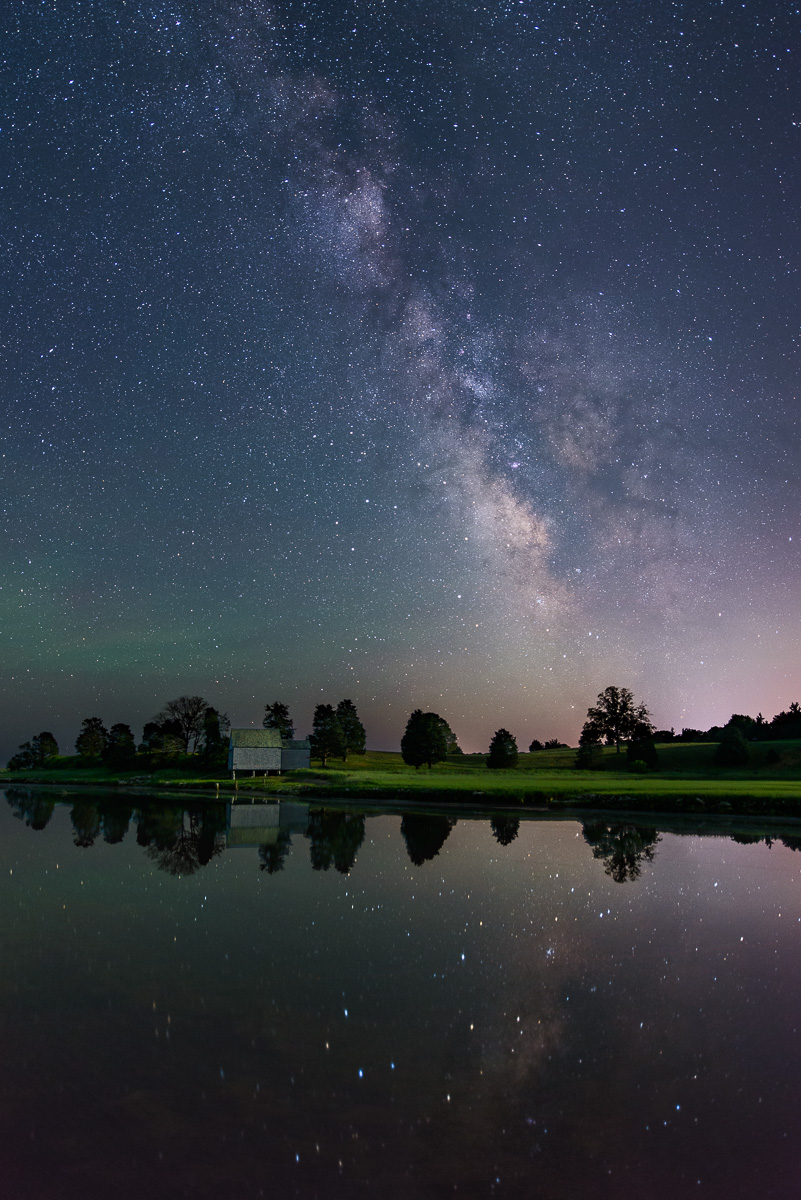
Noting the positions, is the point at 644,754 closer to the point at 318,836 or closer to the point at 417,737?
the point at 417,737

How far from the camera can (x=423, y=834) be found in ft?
99.9

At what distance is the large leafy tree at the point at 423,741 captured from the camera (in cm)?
10338

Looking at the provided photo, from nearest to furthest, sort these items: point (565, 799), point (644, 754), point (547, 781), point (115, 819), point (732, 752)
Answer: point (115, 819) < point (565, 799) < point (547, 781) < point (732, 752) < point (644, 754)

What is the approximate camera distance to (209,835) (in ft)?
97.9

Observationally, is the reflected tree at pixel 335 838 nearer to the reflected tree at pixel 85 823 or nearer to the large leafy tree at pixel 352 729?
the reflected tree at pixel 85 823

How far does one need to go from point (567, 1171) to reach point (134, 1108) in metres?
4.09

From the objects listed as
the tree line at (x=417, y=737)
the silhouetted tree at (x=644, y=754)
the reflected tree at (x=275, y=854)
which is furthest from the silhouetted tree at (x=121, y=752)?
the reflected tree at (x=275, y=854)

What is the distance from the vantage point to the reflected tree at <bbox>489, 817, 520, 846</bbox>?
28.6 metres

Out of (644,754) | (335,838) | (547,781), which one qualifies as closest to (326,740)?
(644,754)

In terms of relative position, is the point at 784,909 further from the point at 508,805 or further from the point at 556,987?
the point at 508,805

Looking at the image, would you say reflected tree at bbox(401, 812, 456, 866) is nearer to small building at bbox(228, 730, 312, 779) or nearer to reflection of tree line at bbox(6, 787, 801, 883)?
reflection of tree line at bbox(6, 787, 801, 883)

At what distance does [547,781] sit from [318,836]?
128 feet

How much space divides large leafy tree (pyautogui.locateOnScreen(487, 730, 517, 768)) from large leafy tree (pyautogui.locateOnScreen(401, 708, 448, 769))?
747cm

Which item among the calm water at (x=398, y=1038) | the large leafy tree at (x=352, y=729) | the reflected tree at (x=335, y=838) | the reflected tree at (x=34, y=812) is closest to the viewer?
the calm water at (x=398, y=1038)
